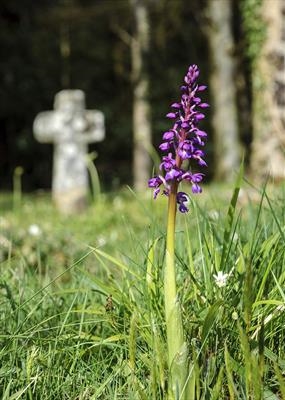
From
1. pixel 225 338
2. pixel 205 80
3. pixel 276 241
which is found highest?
pixel 205 80

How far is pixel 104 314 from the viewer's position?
2375 millimetres

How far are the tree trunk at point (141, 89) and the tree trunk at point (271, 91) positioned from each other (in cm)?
341

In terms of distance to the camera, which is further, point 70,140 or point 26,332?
point 70,140

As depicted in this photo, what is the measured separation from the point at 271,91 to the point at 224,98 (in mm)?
3985


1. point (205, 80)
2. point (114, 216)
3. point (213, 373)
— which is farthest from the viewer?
point (205, 80)

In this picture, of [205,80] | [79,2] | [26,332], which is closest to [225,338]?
[26,332]

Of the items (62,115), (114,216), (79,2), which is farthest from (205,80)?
(114,216)

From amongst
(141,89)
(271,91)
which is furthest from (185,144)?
(141,89)

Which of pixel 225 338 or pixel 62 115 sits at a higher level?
pixel 62 115

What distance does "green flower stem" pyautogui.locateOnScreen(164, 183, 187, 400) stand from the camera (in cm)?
188

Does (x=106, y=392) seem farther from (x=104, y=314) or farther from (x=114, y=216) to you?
(x=114, y=216)

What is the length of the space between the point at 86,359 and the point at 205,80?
16168 mm

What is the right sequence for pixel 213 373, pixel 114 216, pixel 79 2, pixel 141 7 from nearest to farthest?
pixel 213 373
pixel 114 216
pixel 141 7
pixel 79 2

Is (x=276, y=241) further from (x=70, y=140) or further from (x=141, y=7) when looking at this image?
(x=141, y=7)
